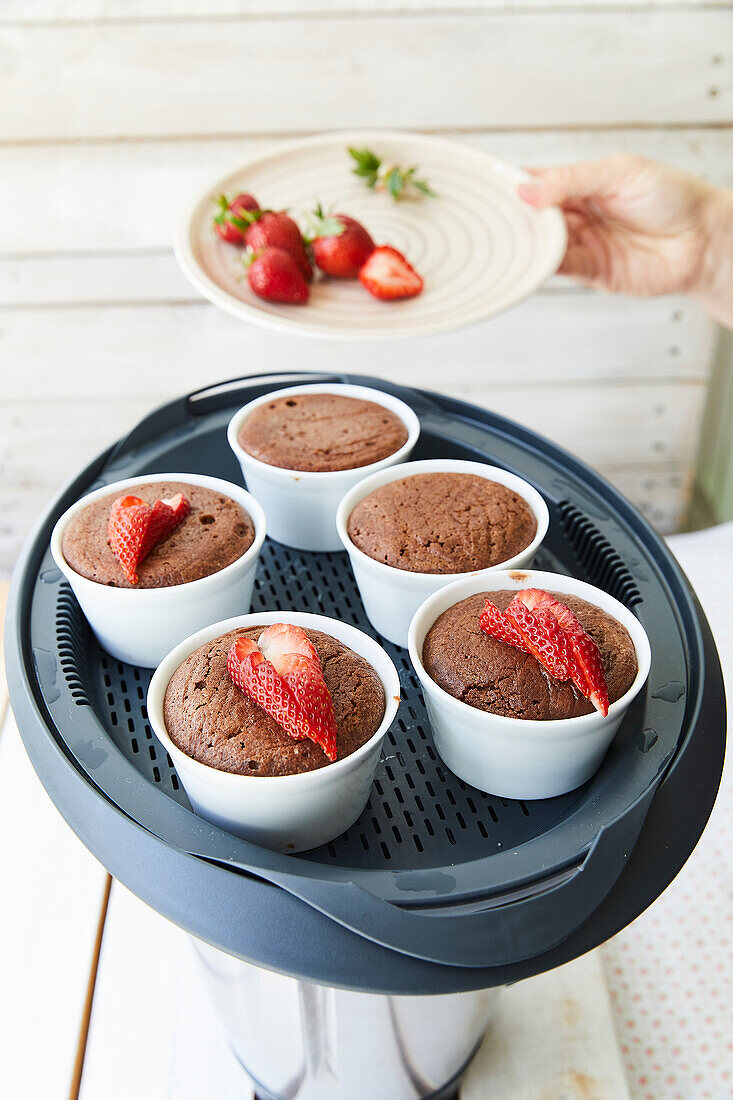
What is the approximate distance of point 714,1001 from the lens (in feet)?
3.69

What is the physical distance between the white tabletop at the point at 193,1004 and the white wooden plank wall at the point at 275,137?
1208 millimetres

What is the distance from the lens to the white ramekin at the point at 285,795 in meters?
0.69

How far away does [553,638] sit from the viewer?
755 mm

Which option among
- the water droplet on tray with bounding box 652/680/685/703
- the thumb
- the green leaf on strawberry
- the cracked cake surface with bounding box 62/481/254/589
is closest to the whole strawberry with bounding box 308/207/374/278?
the green leaf on strawberry

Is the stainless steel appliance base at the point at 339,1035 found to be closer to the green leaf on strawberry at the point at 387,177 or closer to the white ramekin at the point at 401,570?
the white ramekin at the point at 401,570

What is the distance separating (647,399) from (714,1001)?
4.83 feet

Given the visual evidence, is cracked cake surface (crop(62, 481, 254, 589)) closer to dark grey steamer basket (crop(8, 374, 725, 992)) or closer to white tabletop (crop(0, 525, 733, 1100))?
dark grey steamer basket (crop(8, 374, 725, 992))

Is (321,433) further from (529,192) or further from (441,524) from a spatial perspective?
(529,192)

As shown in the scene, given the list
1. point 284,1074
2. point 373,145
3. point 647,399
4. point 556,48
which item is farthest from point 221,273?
point 647,399

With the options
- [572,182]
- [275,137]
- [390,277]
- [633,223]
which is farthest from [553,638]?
[275,137]

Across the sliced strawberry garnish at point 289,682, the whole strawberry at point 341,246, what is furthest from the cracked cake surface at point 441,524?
the whole strawberry at point 341,246

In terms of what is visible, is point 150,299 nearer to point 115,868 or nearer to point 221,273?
point 221,273

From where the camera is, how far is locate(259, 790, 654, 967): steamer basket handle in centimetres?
62

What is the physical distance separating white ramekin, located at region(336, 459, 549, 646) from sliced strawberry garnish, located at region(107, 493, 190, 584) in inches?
7.2
